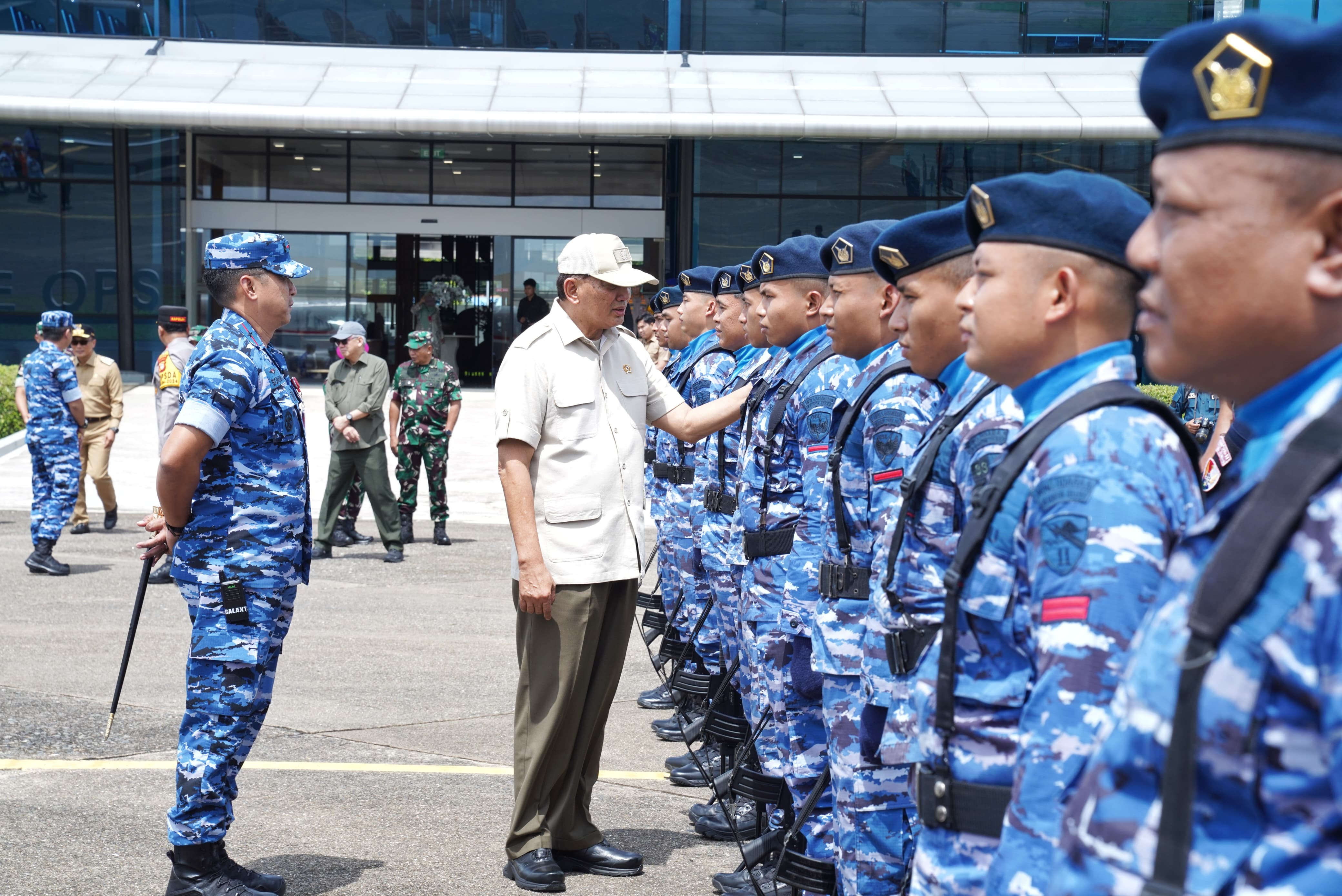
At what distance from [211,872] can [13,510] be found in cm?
1164

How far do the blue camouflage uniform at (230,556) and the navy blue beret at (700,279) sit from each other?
212 inches

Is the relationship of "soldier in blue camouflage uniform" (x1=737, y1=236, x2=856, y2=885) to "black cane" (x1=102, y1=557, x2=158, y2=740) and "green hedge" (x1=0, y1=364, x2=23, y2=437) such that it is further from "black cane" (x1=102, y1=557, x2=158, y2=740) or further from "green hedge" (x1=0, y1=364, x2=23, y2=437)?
"green hedge" (x1=0, y1=364, x2=23, y2=437)

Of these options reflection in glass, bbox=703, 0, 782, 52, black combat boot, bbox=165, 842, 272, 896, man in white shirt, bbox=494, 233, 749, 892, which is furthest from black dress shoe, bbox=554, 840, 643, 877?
reflection in glass, bbox=703, 0, 782, 52

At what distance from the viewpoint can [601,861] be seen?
15.5 ft

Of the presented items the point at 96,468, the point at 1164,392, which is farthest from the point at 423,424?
the point at 1164,392

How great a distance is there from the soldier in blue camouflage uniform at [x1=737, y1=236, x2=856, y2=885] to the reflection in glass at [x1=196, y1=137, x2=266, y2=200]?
2290 cm

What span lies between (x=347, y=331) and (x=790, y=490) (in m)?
8.26

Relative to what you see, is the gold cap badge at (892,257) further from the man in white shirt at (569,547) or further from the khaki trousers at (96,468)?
the khaki trousers at (96,468)

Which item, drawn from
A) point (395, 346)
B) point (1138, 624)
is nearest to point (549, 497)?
point (1138, 624)

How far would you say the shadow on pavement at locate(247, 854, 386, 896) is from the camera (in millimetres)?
4516

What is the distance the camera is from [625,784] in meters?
5.82

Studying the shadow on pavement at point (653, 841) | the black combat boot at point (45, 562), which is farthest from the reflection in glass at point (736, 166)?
the shadow on pavement at point (653, 841)

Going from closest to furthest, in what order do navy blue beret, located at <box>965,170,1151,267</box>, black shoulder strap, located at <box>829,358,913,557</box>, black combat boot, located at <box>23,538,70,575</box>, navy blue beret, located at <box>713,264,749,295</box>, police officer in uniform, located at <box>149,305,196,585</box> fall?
1. navy blue beret, located at <box>965,170,1151,267</box>
2. black shoulder strap, located at <box>829,358,913,557</box>
3. navy blue beret, located at <box>713,264,749,295</box>
4. black combat boot, located at <box>23,538,70,575</box>
5. police officer in uniform, located at <box>149,305,196,585</box>

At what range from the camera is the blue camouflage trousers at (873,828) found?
10.5ft
